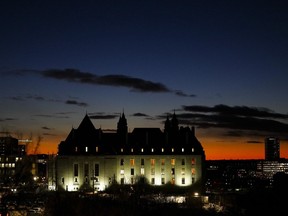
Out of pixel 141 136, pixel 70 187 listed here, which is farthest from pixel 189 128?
pixel 70 187

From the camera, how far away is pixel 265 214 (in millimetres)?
56312

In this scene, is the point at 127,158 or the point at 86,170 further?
the point at 127,158

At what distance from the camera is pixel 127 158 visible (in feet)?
396

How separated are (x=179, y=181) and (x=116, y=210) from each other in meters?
64.5

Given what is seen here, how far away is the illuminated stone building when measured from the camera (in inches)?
4589

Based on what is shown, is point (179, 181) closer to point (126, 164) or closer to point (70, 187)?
point (126, 164)

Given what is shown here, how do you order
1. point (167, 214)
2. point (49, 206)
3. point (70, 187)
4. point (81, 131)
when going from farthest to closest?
point (81, 131) → point (70, 187) → point (49, 206) → point (167, 214)

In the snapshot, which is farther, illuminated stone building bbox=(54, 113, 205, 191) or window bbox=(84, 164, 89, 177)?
window bbox=(84, 164, 89, 177)

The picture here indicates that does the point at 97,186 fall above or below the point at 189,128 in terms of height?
below

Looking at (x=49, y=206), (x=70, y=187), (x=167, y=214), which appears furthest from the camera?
(x=70, y=187)

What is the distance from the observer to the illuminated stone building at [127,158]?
382ft

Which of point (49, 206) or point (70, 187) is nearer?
point (49, 206)

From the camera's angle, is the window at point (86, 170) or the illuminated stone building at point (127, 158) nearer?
the illuminated stone building at point (127, 158)

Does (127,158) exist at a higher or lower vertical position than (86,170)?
higher
